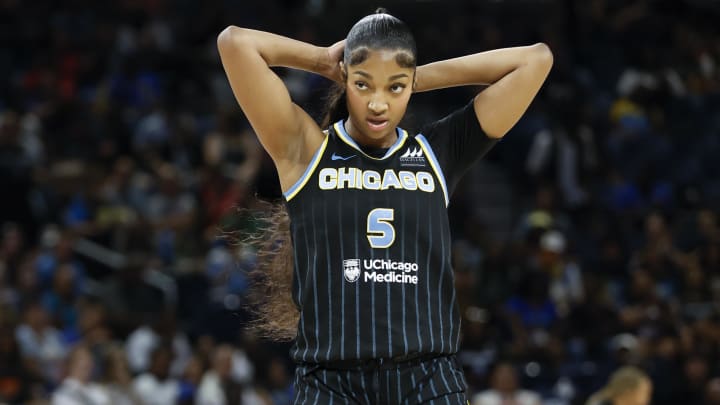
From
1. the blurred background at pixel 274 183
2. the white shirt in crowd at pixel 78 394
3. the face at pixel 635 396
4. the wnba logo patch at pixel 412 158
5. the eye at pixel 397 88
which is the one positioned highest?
the blurred background at pixel 274 183

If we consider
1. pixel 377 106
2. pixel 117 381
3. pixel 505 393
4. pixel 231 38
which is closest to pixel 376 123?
pixel 377 106

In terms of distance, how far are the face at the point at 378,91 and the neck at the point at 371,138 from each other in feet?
0.13

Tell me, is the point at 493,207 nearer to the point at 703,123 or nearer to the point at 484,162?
the point at 484,162

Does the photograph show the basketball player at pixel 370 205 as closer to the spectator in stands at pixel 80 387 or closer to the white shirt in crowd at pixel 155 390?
the spectator in stands at pixel 80 387

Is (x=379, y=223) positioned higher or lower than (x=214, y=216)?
lower

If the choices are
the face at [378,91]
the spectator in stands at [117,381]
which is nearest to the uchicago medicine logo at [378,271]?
the face at [378,91]

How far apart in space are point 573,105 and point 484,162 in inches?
62.5

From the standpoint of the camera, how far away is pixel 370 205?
12.9ft

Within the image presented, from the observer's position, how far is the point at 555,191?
14.0m

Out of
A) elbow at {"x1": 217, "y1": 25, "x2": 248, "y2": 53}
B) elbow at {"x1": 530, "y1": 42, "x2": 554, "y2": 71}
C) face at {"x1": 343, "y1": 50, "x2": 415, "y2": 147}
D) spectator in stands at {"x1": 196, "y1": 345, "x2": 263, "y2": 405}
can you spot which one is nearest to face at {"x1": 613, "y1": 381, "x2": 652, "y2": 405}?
spectator in stands at {"x1": 196, "y1": 345, "x2": 263, "y2": 405}

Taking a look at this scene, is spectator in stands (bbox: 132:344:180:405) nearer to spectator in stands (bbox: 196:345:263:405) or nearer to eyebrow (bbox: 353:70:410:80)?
spectator in stands (bbox: 196:345:263:405)

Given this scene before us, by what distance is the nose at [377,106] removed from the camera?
12.8 feet

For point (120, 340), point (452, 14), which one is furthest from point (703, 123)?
point (120, 340)

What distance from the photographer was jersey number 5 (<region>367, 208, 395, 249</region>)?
3891mm
